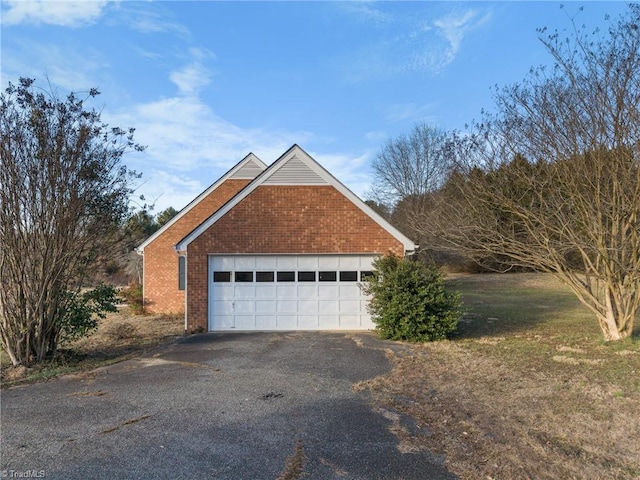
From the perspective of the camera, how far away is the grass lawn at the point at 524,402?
4.52 meters

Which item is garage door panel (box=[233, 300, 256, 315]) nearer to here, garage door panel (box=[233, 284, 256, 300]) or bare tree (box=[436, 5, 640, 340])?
garage door panel (box=[233, 284, 256, 300])

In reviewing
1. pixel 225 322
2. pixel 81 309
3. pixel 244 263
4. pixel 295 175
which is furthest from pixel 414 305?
pixel 81 309

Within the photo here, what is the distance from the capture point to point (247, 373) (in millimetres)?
8461

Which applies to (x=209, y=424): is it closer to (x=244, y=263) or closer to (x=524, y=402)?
(x=524, y=402)

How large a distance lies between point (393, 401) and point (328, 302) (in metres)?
7.31

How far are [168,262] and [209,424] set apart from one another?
48.9 ft

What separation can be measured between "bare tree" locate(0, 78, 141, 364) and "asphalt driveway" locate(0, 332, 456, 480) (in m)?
1.93

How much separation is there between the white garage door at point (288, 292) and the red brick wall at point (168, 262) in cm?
633

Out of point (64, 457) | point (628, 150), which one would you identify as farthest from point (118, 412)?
point (628, 150)

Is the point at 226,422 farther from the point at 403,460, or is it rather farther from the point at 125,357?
the point at 125,357

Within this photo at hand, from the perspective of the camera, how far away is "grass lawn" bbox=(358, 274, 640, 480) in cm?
452

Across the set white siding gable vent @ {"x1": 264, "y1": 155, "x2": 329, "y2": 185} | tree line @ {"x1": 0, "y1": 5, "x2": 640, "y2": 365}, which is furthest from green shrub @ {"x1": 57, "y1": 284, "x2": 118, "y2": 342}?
white siding gable vent @ {"x1": 264, "y1": 155, "x2": 329, "y2": 185}

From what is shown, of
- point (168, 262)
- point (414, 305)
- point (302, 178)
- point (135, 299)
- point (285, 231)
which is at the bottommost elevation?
point (135, 299)

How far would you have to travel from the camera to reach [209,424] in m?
5.62
